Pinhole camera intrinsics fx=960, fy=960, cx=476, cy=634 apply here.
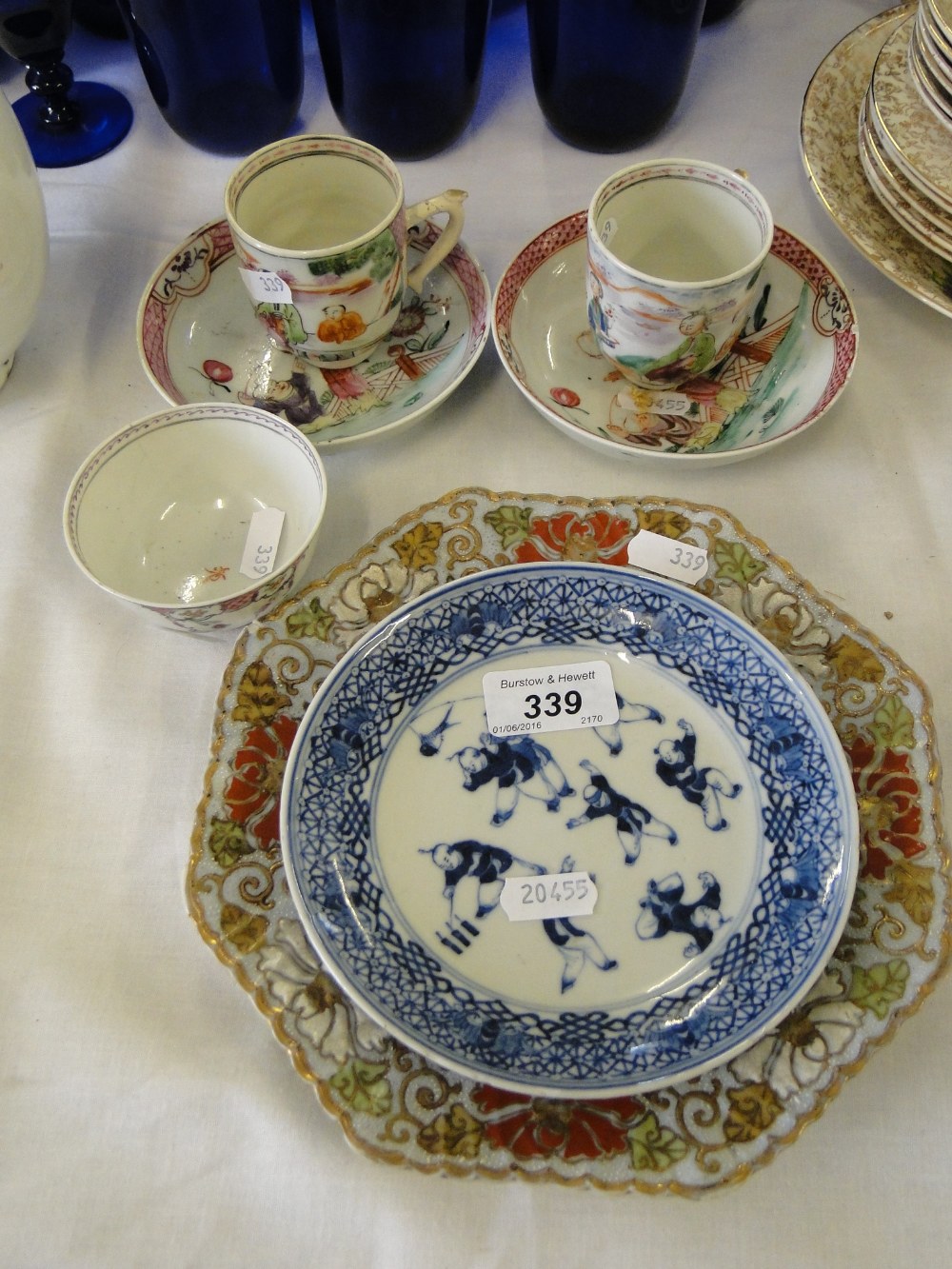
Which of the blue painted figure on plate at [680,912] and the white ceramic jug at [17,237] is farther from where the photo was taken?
the white ceramic jug at [17,237]

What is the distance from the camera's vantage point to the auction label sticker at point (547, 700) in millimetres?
507

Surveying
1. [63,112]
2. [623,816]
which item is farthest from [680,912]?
[63,112]

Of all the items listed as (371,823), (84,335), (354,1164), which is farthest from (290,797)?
(84,335)

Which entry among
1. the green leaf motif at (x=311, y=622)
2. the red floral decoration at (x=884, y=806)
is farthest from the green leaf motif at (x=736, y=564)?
the green leaf motif at (x=311, y=622)

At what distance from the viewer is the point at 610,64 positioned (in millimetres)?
721

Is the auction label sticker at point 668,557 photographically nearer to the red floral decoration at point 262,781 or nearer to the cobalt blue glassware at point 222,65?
the red floral decoration at point 262,781

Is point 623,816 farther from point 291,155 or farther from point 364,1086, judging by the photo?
point 291,155

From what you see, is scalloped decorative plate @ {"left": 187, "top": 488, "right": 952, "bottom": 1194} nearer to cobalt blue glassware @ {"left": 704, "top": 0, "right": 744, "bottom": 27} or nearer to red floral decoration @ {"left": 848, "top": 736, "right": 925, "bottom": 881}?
red floral decoration @ {"left": 848, "top": 736, "right": 925, "bottom": 881}

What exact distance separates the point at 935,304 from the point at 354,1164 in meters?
0.61

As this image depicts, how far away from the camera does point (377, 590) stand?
1.72 ft

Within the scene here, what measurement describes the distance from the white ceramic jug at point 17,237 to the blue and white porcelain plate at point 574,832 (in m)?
0.34

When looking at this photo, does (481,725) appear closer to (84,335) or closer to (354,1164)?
(354,1164)

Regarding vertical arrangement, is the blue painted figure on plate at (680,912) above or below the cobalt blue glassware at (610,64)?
below

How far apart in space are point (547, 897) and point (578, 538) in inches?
7.8
